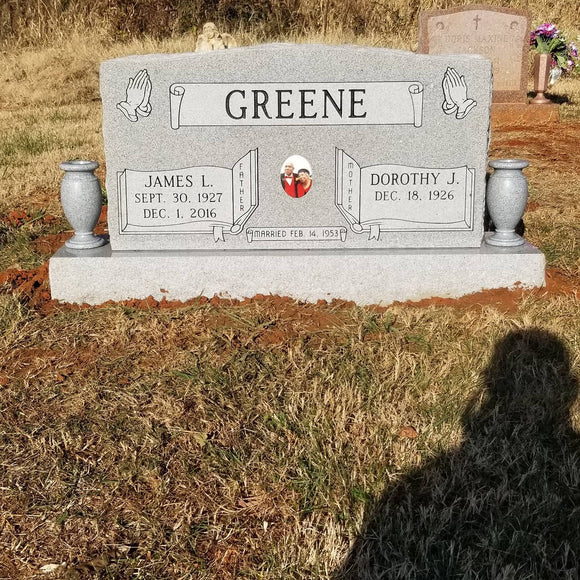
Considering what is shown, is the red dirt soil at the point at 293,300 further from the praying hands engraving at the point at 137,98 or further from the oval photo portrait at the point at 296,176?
the praying hands engraving at the point at 137,98

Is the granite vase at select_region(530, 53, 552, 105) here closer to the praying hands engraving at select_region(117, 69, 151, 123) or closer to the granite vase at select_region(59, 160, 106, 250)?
the praying hands engraving at select_region(117, 69, 151, 123)

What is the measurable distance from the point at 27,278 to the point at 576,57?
13.0m

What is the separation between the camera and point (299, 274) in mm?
4066

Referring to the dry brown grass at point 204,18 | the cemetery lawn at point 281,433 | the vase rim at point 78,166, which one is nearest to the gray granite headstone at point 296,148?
the vase rim at point 78,166

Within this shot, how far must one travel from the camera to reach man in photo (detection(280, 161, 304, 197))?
4074mm

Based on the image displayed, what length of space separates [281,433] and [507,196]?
209 cm

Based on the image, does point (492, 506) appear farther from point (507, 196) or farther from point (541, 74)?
point (541, 74)

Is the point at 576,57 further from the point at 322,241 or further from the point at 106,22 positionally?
the point at 322,241

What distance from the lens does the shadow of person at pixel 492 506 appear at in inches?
82.9

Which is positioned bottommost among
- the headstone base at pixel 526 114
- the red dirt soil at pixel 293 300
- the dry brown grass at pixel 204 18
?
the red dirt soil at pixel 293 300

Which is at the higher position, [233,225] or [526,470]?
[233,225]

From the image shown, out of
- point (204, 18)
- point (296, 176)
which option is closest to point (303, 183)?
point (296, 176)

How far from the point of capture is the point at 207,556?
85.7 inches

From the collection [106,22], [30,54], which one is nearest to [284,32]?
[106,22]
